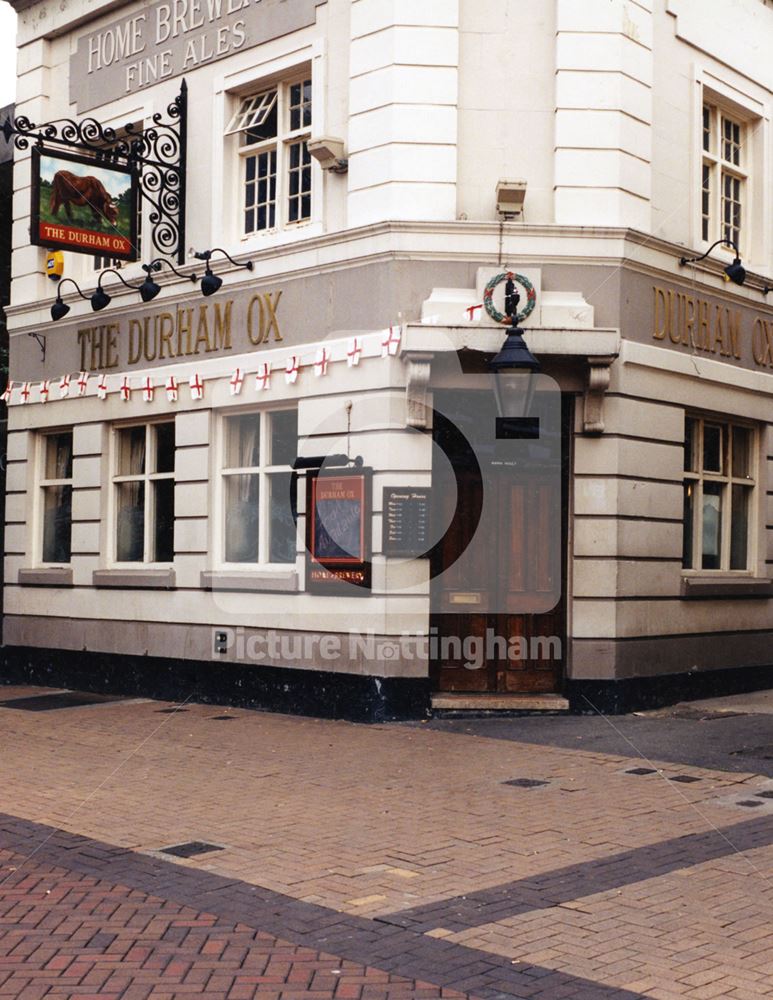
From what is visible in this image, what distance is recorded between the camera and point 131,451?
15.8 metres

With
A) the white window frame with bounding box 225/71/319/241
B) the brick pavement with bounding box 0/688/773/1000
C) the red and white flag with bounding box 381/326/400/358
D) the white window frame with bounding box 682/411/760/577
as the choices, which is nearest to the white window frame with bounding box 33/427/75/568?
the white window frame with bounding box 225/71/319/241

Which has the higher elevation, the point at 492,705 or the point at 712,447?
the point at 712,447

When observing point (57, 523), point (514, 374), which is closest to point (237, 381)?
point (514, 374)

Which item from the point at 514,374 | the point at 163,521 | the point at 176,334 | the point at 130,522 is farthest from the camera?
the point at 130,522

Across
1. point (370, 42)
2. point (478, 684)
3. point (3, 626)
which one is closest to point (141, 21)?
point (370, 42)

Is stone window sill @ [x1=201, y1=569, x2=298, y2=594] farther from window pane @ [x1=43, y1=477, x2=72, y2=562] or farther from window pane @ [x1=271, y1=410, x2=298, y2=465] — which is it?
window pane @ [x1=43, y1=477, x2=72, y2=562]

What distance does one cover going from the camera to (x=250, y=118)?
14.6 meters

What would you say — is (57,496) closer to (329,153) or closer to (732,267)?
(329,153)

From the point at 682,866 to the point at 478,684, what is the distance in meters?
6.01

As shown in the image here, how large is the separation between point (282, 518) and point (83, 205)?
439 centimetres

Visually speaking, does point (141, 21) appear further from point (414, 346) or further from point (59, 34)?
point (414, 346)

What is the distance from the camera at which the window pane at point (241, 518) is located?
14312mm

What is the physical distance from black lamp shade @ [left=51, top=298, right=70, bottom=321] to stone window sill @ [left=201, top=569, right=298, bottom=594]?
13.2 feet

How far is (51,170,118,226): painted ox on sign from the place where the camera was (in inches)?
557
